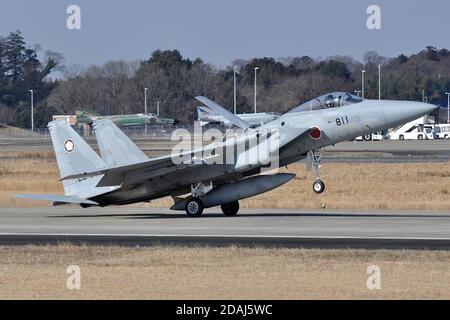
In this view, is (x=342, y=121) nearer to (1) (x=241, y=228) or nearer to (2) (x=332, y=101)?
(2) (x=332, y=101)

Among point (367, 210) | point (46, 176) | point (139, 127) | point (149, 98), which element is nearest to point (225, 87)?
point (149, 98)

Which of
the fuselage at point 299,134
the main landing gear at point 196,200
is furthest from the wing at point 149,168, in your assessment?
the main landing gear at point 196,200

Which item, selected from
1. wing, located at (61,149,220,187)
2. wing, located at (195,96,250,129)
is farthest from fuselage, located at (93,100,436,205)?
wing, located at (195,96,250,129)

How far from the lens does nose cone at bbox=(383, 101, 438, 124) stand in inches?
1033

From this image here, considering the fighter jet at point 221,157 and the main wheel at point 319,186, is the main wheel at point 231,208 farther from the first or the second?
the main wheel at point 319,186

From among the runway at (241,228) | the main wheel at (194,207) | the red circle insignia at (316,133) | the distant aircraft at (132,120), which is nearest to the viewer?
the runway at (241,228)

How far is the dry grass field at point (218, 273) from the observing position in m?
13.9

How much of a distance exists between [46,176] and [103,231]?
71.0ft

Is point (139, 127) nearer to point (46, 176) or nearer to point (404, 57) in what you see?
point (46, 176)

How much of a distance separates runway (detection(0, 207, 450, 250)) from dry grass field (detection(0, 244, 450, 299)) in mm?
1766

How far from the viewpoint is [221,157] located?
88.6 feet

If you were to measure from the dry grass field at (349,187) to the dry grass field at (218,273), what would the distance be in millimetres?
14186

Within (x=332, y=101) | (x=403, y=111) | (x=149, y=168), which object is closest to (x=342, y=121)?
(x=332, y=101)
